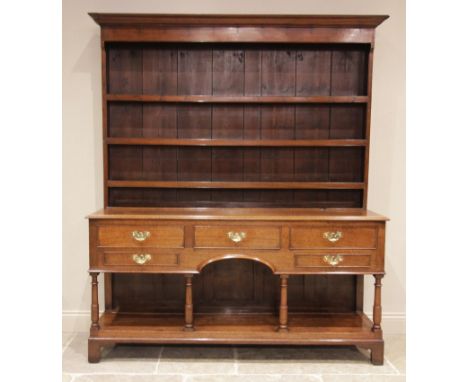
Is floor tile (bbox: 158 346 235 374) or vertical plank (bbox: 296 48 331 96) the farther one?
vertical plank (bbox: 296 48 331 96)

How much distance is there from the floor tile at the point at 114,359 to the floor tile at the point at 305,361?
1.86 feet

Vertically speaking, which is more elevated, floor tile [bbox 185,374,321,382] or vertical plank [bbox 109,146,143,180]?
vertical plank [bbox 109,146,143,180]

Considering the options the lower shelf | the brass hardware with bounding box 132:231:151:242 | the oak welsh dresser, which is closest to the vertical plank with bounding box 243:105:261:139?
the oak welsh dresser

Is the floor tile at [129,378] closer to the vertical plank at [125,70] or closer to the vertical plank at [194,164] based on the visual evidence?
the vertical plank at [194,164]

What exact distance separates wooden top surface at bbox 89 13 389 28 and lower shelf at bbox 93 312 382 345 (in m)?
1.90

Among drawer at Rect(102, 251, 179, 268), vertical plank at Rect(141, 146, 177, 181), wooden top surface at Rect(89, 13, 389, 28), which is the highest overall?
wooden top surface at Rect(89, 13, 389, 28)

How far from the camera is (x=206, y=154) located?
3.01 m

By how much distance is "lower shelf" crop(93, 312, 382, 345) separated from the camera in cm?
263

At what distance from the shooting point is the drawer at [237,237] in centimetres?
260

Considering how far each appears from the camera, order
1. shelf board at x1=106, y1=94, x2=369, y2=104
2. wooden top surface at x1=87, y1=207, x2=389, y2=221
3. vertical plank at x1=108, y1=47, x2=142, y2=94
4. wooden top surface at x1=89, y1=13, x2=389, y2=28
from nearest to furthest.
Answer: wooden top surface at x1=87, y1=207, x2=389, y2=221 → wooden top surface at x1=89, y1=13, x2=389, y2=28 → shelf board at x1=106, y1=94, x2=369, y2=104 → vertical plank at x1=108, y1=47, x2=142, y2=94

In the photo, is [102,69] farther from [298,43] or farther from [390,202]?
[390,202]

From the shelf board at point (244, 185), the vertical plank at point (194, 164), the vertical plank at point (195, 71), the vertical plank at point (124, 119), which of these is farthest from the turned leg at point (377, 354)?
A: the vertical plank at point (124, 119)

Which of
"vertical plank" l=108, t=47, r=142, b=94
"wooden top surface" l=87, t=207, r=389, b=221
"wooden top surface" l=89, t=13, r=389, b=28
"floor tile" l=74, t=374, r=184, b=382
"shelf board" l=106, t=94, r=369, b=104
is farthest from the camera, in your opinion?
"vertical plank" l=108, t=47, r=142, b=94

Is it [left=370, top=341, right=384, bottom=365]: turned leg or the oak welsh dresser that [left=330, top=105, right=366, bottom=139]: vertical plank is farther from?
[left=370, top=341, right=384, bottom=365]: turned leg
